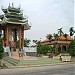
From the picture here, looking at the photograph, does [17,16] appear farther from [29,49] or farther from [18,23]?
[29,49]

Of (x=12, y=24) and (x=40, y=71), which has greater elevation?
(x=12, y=24)

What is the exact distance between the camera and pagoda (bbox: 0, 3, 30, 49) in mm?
36809

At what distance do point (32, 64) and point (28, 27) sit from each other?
58.8 ft

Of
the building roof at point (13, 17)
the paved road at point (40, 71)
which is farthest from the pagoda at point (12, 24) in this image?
the paved road at point (40, 71)

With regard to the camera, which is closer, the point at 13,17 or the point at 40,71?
the point at 40,71

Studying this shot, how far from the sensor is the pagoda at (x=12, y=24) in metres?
36.8

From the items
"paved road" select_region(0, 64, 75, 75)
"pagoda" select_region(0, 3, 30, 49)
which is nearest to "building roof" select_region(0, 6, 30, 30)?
"pagoda" select_region(0, 3, 30, 49)

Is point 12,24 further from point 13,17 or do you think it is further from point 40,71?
point 40,71

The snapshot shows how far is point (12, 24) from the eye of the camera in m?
37.2

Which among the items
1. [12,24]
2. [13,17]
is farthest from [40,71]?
[13,17]

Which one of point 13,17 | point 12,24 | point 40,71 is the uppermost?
point 13,17

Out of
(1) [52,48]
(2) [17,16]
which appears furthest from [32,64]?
(1) [52,48]

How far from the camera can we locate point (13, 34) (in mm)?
40469

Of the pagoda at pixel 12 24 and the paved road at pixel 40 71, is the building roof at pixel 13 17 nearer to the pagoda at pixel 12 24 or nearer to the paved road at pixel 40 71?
the pagoda at pixel 12 24
